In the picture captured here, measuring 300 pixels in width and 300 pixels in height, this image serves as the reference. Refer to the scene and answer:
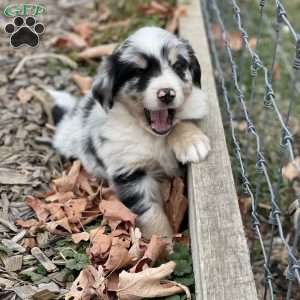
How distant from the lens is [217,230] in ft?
9.42

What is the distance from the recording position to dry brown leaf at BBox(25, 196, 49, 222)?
140 inches

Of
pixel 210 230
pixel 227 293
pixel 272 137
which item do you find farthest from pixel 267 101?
pixel 272 137

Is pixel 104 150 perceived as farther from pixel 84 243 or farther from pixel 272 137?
pixel 272 137

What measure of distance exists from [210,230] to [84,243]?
76 centimetres

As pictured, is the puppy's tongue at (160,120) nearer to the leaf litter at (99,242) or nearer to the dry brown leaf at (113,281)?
the leaf litter at (99,242)

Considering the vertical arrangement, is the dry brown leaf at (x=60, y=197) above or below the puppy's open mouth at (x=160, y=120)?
below

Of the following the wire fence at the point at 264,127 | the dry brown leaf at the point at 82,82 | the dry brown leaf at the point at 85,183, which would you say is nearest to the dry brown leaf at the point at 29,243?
the dry brown leaf at the point at 85,183

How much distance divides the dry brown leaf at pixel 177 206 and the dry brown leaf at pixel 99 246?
0.46 m

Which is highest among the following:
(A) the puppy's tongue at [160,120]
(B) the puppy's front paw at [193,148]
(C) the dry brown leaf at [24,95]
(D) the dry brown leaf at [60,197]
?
(C) the dry brown leaf at [24,95]

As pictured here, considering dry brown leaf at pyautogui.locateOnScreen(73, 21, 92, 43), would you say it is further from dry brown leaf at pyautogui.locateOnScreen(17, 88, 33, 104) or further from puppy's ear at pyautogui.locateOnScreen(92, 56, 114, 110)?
puppy's ear at pyautogui.locateOnScreen(92, 56, 114, 110)

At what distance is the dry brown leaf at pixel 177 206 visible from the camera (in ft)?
11.8

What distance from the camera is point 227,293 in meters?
2.52

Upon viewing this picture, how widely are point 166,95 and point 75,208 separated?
0.82m

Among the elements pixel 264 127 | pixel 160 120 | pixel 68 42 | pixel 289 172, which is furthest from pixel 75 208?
pixel 68 42
